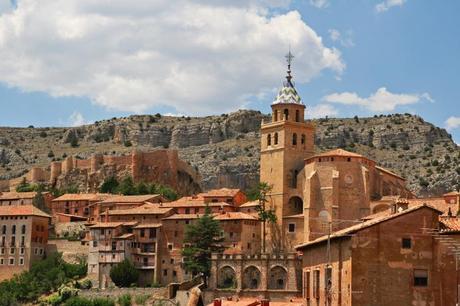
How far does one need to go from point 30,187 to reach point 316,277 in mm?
92434

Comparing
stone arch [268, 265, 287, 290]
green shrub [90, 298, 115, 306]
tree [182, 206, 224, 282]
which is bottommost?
green shrub [90, 298, 115, 306]

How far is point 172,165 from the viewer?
136000mm

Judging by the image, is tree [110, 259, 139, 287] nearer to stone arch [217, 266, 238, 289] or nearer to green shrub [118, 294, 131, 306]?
green shrub [118, 294, 131, 306]

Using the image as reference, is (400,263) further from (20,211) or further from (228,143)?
(228,143)

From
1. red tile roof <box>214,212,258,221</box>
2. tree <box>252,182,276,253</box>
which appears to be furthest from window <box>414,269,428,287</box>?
red tile roof <box>214,212,258,221</box>

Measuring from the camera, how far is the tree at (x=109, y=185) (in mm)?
133000

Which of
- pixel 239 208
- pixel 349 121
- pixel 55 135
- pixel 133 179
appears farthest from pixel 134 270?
pixel 55 135

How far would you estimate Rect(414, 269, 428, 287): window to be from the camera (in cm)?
4428

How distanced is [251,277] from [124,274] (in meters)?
14.1

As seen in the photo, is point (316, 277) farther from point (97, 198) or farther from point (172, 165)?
point (172, 165)

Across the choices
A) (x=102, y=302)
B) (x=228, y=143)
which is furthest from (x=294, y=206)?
(x=228, y=143)

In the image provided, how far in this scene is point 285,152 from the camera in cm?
9850

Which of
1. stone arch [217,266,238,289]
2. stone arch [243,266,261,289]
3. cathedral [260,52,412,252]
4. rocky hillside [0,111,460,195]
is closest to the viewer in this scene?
stone arch [243,266,261,289]

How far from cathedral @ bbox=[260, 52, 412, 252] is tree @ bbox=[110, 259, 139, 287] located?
13.6 m
